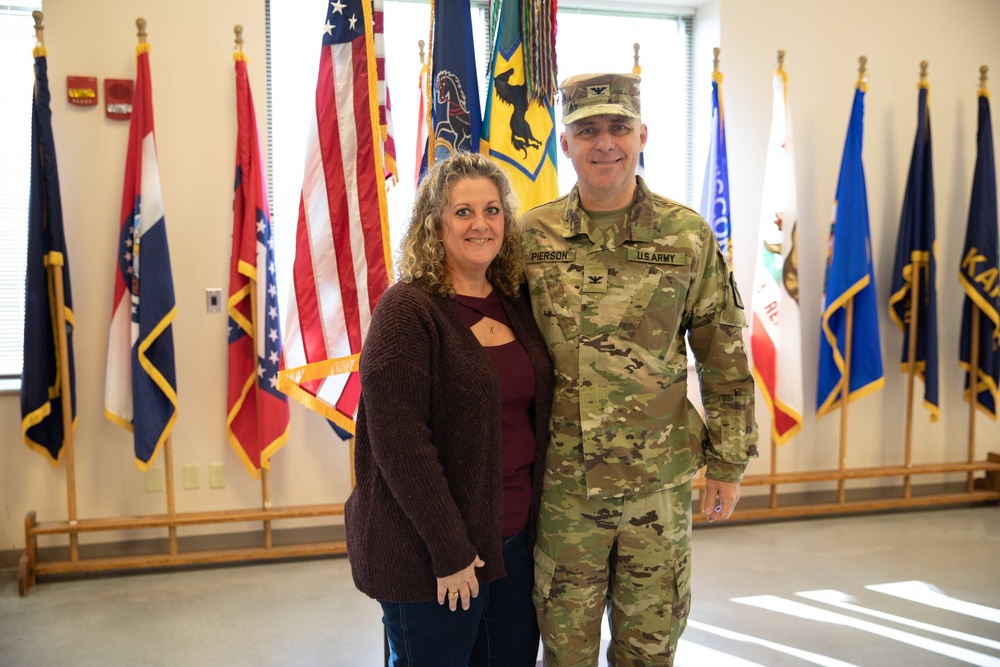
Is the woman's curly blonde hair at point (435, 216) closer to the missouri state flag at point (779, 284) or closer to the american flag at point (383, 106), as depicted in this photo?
the american flag at point (383, 106)

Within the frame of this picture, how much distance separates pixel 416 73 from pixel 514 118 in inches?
53.5

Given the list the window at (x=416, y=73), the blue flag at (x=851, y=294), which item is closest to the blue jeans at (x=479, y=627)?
the window at (x=416, y=73)

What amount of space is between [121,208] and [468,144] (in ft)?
5.20

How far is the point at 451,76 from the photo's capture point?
2338mm

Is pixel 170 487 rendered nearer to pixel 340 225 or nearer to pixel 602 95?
pixel 340 225

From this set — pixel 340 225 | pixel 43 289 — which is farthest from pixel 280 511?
pixel 340 225

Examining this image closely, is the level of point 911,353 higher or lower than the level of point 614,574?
higher

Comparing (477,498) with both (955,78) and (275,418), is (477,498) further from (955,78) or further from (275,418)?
(955,78)

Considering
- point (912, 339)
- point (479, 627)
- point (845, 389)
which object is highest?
point (912, 339)

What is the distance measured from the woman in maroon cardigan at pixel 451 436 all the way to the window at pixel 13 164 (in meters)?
2.50

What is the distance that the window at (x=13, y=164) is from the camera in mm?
3156

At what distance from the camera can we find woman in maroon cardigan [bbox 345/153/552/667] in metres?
1.34

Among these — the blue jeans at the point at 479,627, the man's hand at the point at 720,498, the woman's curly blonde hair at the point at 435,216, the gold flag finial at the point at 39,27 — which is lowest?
the blue jeans at the point at 479,627

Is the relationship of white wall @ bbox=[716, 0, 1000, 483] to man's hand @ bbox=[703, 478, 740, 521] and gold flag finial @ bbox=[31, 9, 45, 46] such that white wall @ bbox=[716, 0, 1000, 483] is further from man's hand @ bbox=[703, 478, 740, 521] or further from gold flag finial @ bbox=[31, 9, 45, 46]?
gold flag finial @ bbox=[31, 9, 45, 46]
